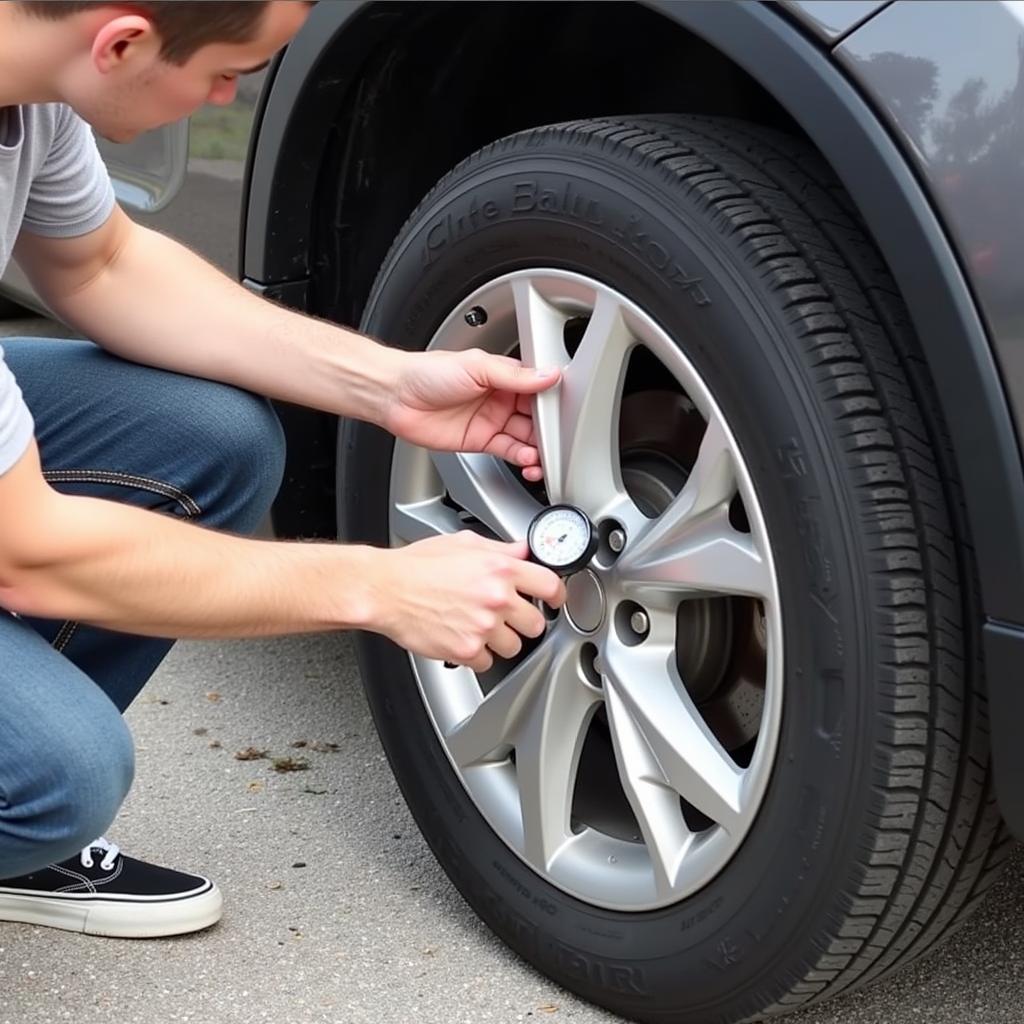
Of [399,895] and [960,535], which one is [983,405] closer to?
[960,535]

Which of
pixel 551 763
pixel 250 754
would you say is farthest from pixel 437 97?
pixel 250 754

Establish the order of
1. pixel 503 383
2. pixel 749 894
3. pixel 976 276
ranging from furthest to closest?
pixel 503 383 < pixel 749 894 < pixel 976 276

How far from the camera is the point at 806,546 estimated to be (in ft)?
4.75

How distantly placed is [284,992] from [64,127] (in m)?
0.99

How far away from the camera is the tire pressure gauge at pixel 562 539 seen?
1653 millimetres

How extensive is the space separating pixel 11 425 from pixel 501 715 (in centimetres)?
65

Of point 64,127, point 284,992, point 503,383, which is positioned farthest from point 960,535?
point 64,127

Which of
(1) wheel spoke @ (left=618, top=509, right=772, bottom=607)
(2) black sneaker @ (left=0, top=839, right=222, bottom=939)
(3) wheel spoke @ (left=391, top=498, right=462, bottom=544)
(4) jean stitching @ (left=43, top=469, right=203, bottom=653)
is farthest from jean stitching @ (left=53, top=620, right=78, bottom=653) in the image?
(1) wheel spoke @ (left=618, top=509, right=772, bottom=607)

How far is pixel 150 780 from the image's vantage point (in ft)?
7.52

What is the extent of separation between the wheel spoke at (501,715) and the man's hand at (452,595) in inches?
7.0

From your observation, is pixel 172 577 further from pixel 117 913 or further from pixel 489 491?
pixel 117 913

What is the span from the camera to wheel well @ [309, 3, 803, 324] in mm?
1894

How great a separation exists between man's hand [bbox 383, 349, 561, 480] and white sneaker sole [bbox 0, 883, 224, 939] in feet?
2.02

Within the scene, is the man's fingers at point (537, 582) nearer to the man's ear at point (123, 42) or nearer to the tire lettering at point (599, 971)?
the tire lettering at point (599, 971)
